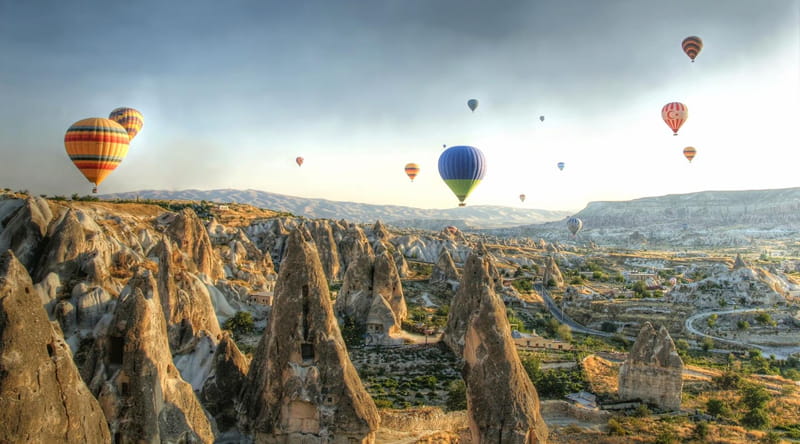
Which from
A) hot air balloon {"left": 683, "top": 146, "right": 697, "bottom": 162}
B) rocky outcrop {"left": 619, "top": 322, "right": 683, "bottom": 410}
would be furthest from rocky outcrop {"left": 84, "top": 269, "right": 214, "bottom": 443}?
hot air balloon {"left": 683, "top": 146, "right": 697, "bottom": 162}

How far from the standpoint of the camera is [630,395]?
2005cm

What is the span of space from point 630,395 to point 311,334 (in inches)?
586

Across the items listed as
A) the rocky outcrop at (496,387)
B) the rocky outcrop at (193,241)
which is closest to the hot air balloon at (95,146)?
the rocky outcrop at (193,241)

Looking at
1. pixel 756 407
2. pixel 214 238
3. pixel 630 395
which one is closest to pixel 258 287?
pixel 214 238

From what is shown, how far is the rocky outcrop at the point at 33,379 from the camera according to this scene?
5.95 meters

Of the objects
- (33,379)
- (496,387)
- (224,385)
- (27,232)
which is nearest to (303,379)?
(224,385)

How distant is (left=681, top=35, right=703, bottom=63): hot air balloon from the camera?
44.2m

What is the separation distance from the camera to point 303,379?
34.7 feet

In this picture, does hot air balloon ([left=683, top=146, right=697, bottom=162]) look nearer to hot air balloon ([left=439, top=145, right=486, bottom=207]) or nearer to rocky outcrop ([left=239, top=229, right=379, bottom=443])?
hot air balloon ([left=439, top=145, right=486, bottom=207])

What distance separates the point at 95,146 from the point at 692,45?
4740 cm

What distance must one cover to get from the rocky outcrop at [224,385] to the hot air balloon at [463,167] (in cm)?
3196

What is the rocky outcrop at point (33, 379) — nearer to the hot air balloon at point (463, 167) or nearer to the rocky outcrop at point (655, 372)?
the rocky outcrop at point (655, 372)

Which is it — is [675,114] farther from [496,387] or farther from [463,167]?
[496,387]

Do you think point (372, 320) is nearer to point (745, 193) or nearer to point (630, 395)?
point (630, 395)
